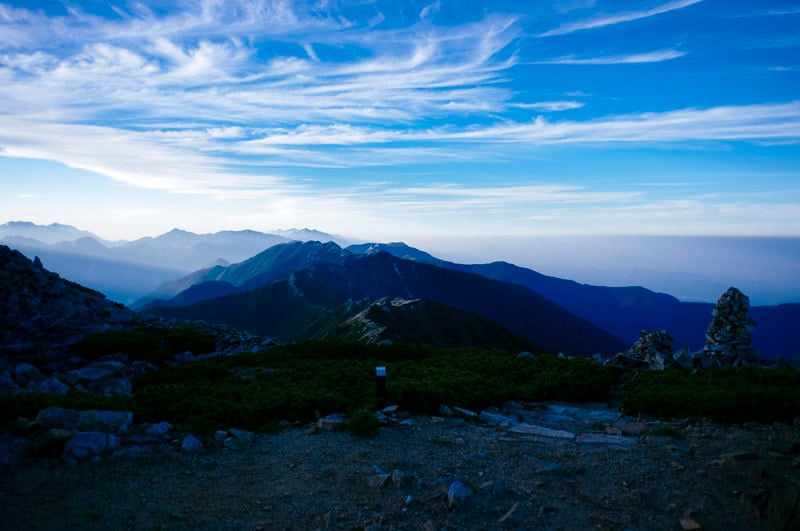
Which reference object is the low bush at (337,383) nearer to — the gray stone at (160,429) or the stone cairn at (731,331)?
the gray stone at (160,429)

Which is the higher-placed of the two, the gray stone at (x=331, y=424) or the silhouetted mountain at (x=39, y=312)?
the silhouetted mountain at (x=39, y=312)

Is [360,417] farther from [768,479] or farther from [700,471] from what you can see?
[768,479]

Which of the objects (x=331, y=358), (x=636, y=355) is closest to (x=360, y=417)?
(x=331, y=358)

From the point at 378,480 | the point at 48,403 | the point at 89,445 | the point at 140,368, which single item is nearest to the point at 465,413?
the point at 378,480

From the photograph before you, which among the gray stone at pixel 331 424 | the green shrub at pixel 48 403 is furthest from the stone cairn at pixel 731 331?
the green shrub at pixel 48 403

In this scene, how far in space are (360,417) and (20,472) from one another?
A: 23.9ft

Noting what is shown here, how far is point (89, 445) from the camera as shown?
1026cm

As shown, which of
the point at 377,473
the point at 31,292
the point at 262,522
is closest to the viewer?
the point at 262,522

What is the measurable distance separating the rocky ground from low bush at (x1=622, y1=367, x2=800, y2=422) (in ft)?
2.57

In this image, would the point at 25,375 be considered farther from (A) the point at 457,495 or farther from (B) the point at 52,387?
(A) the point at 457,495

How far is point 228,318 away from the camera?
596 ft

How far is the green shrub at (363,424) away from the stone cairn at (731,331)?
17.9m

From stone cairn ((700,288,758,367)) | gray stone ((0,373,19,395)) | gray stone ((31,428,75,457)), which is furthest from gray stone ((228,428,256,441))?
stone cairn ((700,288,758,367))

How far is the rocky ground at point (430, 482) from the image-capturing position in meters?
7.86
